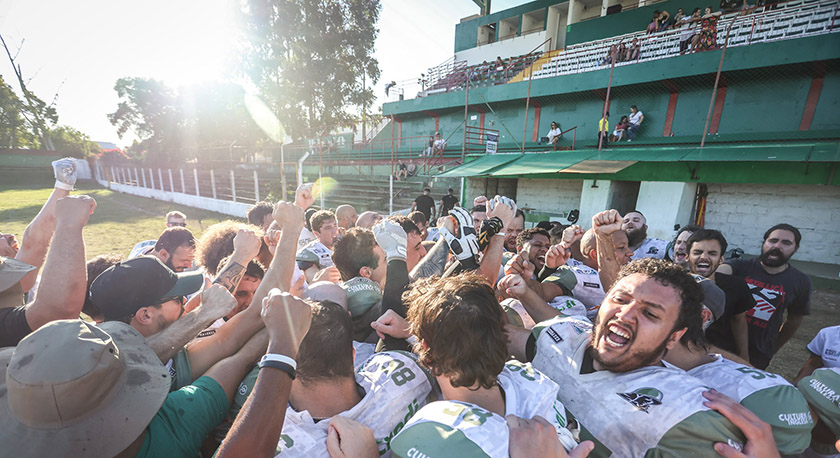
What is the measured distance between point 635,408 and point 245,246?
2.41m

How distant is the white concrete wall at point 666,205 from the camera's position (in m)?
9.63

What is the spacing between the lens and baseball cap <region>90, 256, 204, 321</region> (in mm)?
1643

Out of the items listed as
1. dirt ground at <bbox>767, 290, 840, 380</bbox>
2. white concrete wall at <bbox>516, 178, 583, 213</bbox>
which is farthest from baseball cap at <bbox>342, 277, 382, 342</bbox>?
white concrete wall at <bbox>516, 178, 583, 213</bbox>

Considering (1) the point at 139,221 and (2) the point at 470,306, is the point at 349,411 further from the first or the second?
(1) the point at 139,221

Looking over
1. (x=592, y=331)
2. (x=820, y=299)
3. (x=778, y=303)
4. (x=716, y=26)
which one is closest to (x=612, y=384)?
(x=592, y=331)

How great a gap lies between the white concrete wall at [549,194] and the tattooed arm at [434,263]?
1169 centimetres

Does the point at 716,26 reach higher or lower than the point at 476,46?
lower

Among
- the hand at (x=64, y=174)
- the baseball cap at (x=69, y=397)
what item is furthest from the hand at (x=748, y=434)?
the hand at (x=64, y=174)

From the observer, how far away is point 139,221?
43.0ft

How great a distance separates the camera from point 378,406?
1.42 metres

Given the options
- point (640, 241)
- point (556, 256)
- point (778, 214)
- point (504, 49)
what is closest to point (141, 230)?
point (556, 256)

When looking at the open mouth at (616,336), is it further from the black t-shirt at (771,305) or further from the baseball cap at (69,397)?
the black t-shirt at (771,305)

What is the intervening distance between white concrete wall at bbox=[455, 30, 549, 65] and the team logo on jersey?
2474cm

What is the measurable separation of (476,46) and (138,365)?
27840 millimetres
